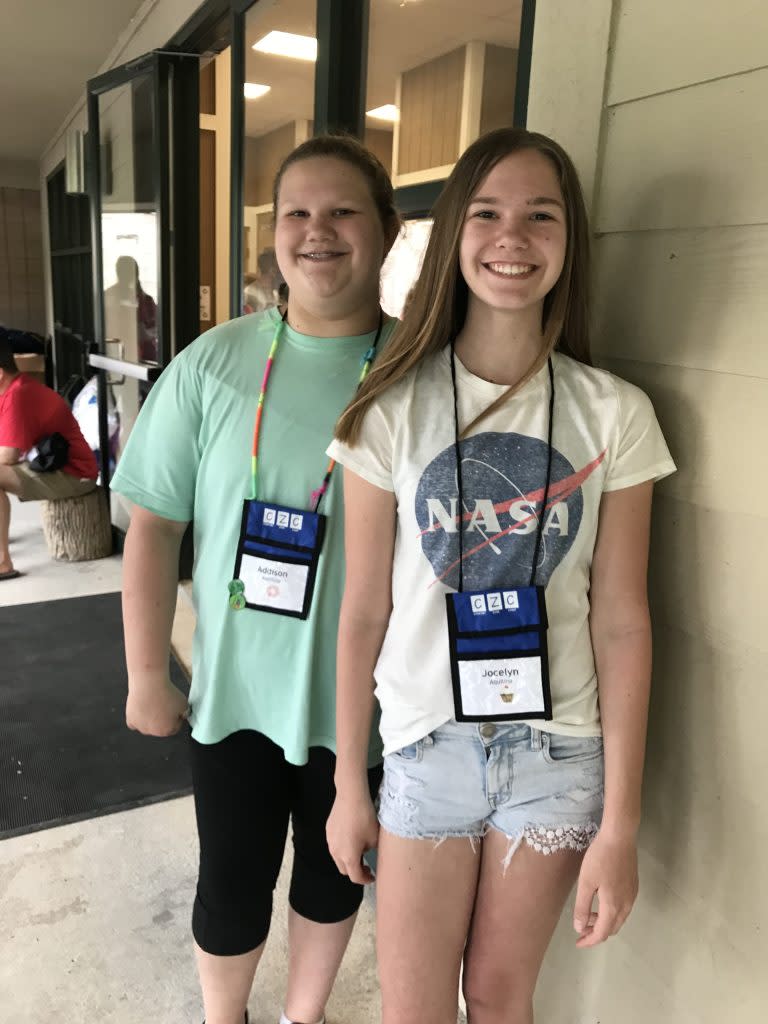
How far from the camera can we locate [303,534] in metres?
1.16

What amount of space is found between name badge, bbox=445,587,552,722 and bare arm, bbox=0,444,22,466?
3.59 meters

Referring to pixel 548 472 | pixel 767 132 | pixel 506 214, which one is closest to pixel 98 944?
pixel 548 472

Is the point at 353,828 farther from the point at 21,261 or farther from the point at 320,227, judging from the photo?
the point at 21,261

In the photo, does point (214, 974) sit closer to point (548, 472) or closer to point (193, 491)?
point (193, 491)

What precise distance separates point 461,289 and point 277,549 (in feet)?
1.49

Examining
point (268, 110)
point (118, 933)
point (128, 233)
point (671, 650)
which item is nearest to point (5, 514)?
point (128, 233)

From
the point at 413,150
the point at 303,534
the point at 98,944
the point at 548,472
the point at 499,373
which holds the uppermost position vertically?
the point at 413,150

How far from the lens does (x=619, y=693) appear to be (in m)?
1.01

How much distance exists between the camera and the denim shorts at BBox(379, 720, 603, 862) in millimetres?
987

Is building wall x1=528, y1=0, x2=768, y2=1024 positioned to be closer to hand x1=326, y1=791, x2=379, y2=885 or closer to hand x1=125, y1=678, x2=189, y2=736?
hand x1=326, y1=791, x2=379, y2=885

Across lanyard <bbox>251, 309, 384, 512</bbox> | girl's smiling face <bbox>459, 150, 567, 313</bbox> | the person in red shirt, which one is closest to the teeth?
girl's smiling face <bbox>459, 150, 567, 313</bbox>

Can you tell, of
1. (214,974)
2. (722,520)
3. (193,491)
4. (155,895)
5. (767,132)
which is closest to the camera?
(767,132)

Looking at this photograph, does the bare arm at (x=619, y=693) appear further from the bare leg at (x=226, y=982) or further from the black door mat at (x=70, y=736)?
the black door mat at (x=70, y=736)

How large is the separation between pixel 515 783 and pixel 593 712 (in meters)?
0.14
